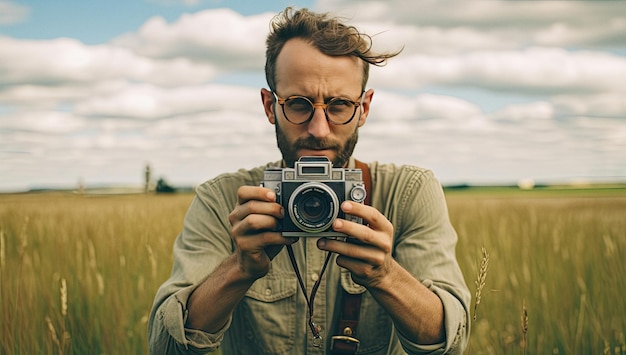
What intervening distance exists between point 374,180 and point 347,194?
0.65 metres

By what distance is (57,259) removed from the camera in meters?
4.67

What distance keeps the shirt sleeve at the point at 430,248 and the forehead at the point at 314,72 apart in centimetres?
49

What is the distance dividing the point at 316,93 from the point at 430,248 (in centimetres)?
80

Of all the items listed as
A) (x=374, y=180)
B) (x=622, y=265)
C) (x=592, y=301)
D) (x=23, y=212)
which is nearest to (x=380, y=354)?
(x=374, y=180)

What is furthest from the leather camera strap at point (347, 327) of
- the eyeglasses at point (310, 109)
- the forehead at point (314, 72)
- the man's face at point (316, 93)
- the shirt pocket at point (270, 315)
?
the forehead at point (314, 72)

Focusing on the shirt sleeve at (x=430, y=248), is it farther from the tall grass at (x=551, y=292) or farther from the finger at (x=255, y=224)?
the finger at (x=255, y=224)

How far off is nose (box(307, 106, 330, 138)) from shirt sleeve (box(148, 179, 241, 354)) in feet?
1.61

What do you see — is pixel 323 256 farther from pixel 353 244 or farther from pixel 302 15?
pixel 302 15

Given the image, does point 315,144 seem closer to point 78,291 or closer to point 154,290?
point 154,290

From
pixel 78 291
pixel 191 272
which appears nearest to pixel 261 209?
pixel 191 272

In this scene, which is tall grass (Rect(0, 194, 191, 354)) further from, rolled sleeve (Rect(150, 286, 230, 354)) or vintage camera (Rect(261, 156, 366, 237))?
vintage camera (Rect(261, 156, 366, 237))

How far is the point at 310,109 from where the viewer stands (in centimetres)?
260

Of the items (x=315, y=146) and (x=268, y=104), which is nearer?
(x=315, y=146)

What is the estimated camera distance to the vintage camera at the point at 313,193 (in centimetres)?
206
